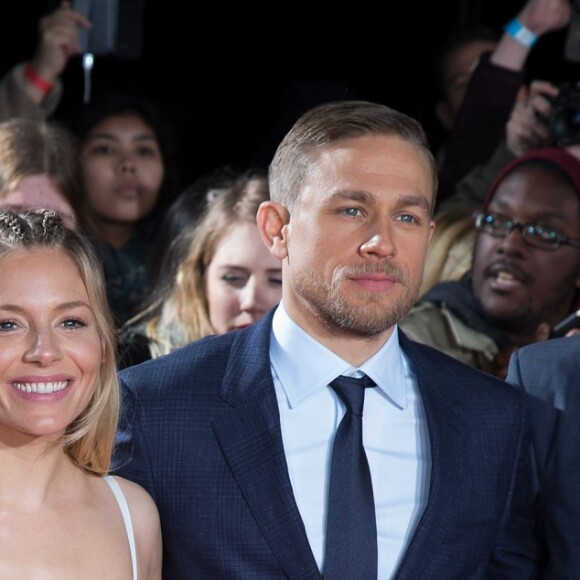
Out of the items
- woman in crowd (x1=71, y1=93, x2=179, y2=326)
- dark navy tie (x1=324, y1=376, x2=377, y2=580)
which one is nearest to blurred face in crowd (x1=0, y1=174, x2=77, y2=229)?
woman in crowd (x1=71, y1=93, x2=179, y2=326)

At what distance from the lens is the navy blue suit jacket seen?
6.77 feet

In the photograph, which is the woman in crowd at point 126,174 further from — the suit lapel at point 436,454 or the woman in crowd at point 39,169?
the suit lapel at point 436,454

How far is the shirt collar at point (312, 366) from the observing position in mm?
2156

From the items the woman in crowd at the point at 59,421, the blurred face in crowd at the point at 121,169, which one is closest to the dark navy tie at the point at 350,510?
the woman in crowd at the point at 59,421

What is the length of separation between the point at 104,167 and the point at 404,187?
192 cm

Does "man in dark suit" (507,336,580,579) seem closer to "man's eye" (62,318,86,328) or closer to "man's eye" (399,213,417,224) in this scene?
"man's eye" (399,213,417,224)

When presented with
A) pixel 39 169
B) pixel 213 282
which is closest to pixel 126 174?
pixel 39 169

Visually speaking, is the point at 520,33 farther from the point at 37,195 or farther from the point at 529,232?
the point at 37,195

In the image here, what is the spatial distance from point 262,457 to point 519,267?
49.5 inches

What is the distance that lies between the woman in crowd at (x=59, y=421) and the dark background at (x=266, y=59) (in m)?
2.32

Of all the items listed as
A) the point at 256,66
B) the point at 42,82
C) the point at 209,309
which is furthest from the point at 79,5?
the point at 209,309

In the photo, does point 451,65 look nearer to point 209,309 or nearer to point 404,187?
point 209,309

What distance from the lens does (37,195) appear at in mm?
3367

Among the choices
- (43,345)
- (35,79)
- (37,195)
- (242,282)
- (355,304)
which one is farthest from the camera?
(35,79)
